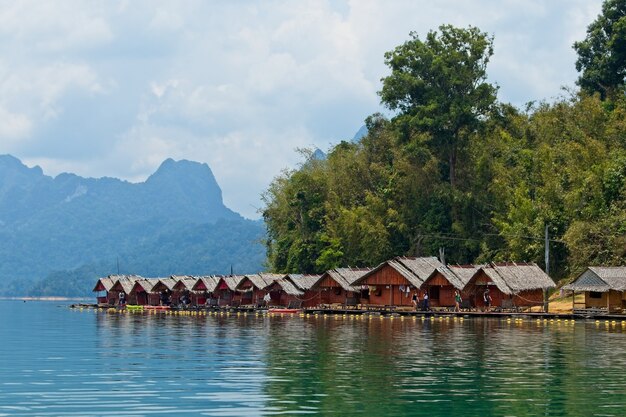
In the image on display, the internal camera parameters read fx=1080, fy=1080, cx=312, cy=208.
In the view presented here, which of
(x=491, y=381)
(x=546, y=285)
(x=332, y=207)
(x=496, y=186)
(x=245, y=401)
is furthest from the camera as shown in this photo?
(x=332, y=207)

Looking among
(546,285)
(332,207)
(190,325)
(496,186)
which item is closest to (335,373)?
(190,325)

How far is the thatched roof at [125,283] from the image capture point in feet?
366

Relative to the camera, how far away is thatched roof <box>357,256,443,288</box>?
8138 cm

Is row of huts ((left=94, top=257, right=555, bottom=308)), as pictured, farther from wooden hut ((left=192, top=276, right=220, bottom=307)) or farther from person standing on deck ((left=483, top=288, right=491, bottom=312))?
person standing on deck ((left=483, top=288, right=491, bottom=312))

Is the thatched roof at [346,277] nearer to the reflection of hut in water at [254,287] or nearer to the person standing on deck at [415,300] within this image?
the person standing on deck at [415,300]

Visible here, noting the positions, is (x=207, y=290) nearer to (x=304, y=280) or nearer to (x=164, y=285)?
(x=164, y=285)

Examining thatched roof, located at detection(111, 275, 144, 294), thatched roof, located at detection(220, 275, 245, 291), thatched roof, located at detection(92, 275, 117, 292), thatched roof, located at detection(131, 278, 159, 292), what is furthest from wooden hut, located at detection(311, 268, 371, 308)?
thatched roof, located at detection(92, 275, 117, 292)

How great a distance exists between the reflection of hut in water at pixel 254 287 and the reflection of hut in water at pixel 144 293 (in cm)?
1349

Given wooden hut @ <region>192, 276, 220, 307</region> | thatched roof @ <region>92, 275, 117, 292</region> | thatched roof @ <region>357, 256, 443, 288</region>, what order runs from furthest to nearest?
1. thatched roof @ <region>92, 275, 117, 292</region>
2. wooden hut @ <region>192, 276, 220, 307</region>
3. thatched roof @ <region>357, 256, 443, 288</region>

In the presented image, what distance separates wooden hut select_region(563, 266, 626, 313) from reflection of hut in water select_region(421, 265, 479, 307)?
990 centimetres

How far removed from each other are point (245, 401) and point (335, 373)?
6710mm

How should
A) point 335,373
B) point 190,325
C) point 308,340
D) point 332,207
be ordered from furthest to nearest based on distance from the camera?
point 332,207
point 190,325
point 308,340
point 335,373

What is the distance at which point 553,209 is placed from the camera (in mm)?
83312

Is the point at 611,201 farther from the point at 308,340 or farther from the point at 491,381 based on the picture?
the point at 491,381
